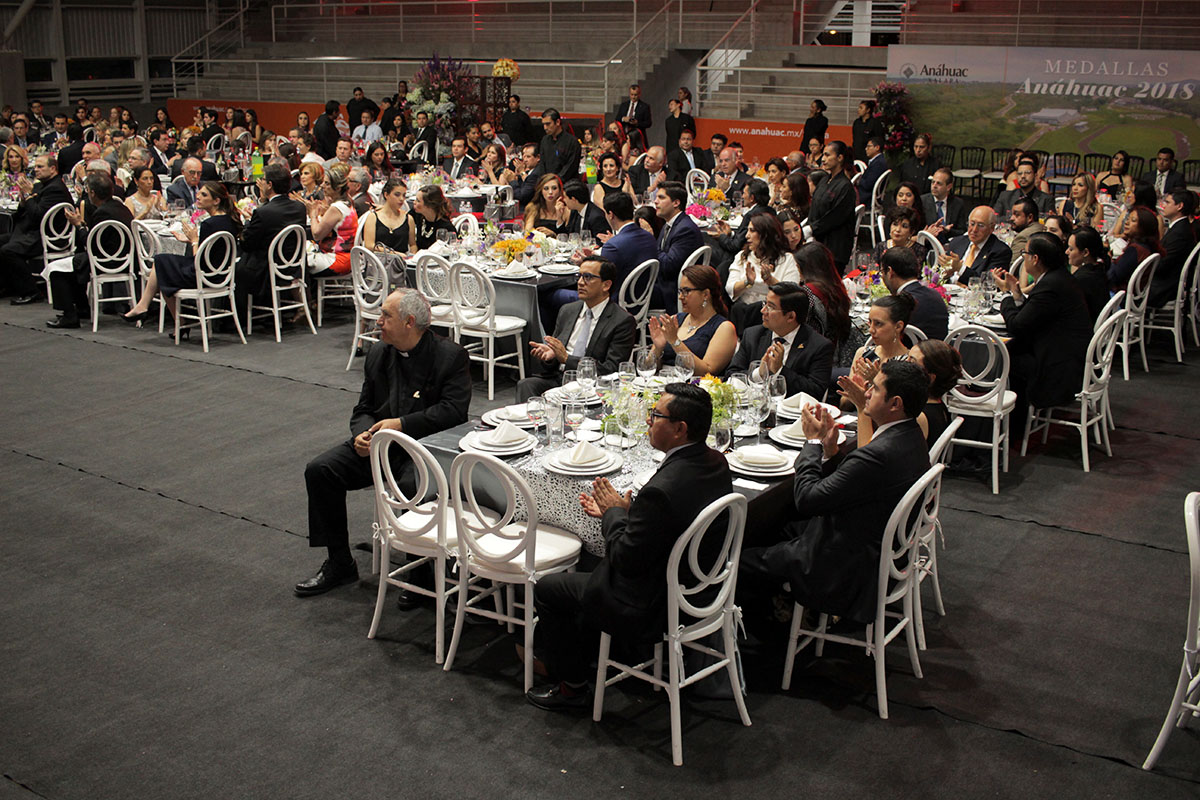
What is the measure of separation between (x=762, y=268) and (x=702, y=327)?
1450 mm

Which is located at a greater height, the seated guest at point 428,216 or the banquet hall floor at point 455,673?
the seated guest at point 428,216

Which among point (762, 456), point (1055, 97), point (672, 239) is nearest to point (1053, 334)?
point (672, 239)

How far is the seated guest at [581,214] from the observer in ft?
28.5

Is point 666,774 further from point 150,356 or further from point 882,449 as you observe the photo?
point 150,356

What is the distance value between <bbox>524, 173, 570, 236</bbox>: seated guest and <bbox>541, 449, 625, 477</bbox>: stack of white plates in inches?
191

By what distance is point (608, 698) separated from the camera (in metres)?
4.04

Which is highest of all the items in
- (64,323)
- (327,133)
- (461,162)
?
(327,133)

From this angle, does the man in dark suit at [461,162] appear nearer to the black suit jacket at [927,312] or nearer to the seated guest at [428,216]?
the seated guest at [428,216]

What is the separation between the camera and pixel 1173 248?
8.70m

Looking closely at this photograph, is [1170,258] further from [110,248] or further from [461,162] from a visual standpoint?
[110,248]

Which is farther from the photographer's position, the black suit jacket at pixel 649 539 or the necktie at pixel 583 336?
the necktie at pixel 583 336

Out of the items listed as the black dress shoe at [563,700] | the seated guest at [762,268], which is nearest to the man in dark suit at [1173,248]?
the seated guest at [762,268]

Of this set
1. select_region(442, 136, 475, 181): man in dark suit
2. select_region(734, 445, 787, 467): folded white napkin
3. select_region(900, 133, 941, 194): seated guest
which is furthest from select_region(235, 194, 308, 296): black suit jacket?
select_region(900, 133, 941, 194): seated guest

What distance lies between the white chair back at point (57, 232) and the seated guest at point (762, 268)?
19.2ft
